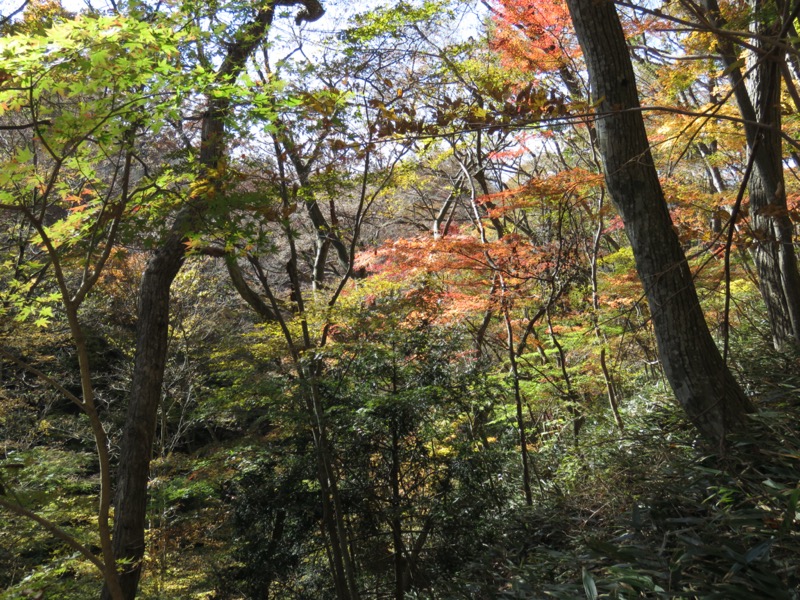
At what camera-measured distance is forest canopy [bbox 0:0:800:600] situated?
268 cm

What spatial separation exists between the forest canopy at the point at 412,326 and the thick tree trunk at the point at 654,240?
0.01 m

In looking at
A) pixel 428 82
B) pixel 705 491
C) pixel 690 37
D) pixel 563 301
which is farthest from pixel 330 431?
pixel 690 37

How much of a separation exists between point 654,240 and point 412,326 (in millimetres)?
3471

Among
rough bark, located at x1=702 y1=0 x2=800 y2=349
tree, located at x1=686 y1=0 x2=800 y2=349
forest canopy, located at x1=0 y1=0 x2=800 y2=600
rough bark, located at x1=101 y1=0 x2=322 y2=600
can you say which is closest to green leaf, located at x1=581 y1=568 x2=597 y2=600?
forest canopy, located at x1=0 y1=0 x2=800 y2=600

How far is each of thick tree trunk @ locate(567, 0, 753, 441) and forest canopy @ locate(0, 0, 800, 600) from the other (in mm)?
14

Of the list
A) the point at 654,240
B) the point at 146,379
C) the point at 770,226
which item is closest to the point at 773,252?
the point at 770,226

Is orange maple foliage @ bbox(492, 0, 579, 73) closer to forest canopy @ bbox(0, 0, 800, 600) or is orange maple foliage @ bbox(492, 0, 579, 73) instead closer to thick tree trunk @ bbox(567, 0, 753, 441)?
forest canopy @ bbox(0, 0, 800, 600)

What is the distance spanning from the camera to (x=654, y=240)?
3.18 m

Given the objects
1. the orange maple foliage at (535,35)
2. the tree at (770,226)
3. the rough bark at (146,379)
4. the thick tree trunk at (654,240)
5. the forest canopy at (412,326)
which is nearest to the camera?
the forest canopy at (412,326)

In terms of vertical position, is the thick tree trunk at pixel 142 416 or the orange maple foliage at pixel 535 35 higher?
the orange maple foliage at pixel 535 35

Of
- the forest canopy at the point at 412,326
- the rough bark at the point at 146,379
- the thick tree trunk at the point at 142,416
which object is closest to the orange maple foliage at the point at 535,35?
the forest canopy at the point at 412,326

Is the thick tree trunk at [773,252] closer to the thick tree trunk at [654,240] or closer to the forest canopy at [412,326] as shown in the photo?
the forest canopy at [412,326]

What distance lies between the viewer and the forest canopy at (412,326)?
268cm

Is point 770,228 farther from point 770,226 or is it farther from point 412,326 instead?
point 412,326
